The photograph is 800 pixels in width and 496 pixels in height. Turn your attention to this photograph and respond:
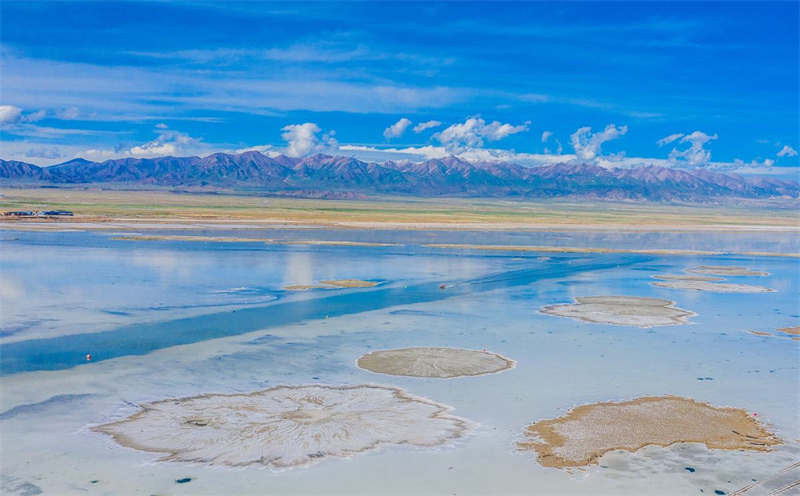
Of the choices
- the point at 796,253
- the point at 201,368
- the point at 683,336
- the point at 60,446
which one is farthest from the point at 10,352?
the point at 796,253

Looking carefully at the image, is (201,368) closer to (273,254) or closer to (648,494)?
(648,494)

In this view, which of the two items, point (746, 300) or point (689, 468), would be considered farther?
point (746, 300)

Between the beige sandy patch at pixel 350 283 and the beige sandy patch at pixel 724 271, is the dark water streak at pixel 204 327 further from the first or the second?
the beige sandy patch at pixel 724 271

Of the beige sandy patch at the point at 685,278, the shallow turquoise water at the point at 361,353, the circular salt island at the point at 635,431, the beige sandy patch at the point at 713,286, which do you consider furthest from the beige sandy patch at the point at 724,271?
the circular salt island at the point at 635,431

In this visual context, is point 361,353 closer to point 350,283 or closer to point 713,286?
point 350,283

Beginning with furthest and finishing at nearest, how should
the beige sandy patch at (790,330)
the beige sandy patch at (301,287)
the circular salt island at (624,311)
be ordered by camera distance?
the beige sandy patch at (301,287) < the circular salt island at (624,311) < the beige sandy patch at (790,330)

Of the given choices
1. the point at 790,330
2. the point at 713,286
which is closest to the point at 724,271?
the point at 713,286
